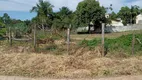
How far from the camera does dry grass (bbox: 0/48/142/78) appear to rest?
783 cm

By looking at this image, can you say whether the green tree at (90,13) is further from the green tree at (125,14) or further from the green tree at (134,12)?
the green tree at (134,12)

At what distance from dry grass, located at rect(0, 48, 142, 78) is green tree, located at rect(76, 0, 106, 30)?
36118 millimetres

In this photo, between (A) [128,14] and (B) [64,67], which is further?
(A) [128,14]

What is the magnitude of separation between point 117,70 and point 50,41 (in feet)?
28.9

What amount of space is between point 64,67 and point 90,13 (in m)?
Result: 38.4

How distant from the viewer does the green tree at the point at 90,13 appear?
4575 centimetres

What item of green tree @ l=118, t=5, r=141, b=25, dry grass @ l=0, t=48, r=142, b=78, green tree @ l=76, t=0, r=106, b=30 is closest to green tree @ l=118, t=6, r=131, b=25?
green tree @ l=118, t=5, r=141, b=25

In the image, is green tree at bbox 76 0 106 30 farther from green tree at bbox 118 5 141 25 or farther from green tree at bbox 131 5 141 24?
green tree at bbox 131 5 141 24

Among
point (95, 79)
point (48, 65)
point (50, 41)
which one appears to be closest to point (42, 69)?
point (48, 65)

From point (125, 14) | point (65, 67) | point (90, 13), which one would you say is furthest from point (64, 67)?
point (125, 14)

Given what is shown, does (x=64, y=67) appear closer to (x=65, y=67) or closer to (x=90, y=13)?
(x=65, y=67)

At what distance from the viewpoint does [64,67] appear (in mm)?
8438

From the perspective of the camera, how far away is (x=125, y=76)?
7.46 m

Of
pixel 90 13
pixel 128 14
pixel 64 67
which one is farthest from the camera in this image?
pixel 128 14
